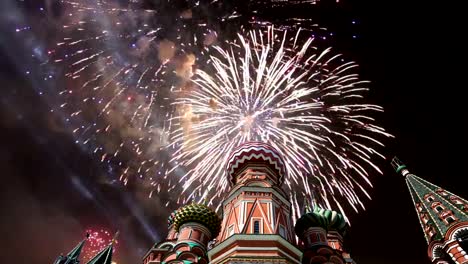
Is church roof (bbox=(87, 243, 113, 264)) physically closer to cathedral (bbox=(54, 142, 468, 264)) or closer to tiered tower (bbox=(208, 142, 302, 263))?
cathedral (bbox=(54, 142, 468, 264))

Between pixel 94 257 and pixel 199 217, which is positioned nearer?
pixel 199 217

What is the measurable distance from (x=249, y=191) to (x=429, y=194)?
24061 millimetres

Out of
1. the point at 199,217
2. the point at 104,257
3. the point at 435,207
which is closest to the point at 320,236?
the point at 199,217

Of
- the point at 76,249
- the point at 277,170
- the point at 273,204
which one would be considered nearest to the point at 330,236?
the point at 277,170

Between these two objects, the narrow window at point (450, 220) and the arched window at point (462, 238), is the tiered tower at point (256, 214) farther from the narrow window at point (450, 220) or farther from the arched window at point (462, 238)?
the narrow window at point (450, 220)

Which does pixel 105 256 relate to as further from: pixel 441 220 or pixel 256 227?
pixel 441 220

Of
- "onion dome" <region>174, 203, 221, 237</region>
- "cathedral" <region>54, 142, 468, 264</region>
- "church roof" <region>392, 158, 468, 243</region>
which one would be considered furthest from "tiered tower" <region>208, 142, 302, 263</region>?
"church roof" <region>392, 158, 468, 243</region>

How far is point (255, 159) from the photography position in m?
28.8

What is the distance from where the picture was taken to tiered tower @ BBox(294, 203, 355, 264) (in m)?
25.3

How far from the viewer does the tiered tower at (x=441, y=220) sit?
32.0 meters

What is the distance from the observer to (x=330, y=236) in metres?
32.8

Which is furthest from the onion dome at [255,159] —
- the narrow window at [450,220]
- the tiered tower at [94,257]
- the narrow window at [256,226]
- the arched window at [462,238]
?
the tiered tower at [94,257]

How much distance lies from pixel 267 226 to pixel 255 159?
23.4 feet

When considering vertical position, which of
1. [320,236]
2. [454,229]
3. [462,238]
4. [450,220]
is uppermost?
[450,220]
